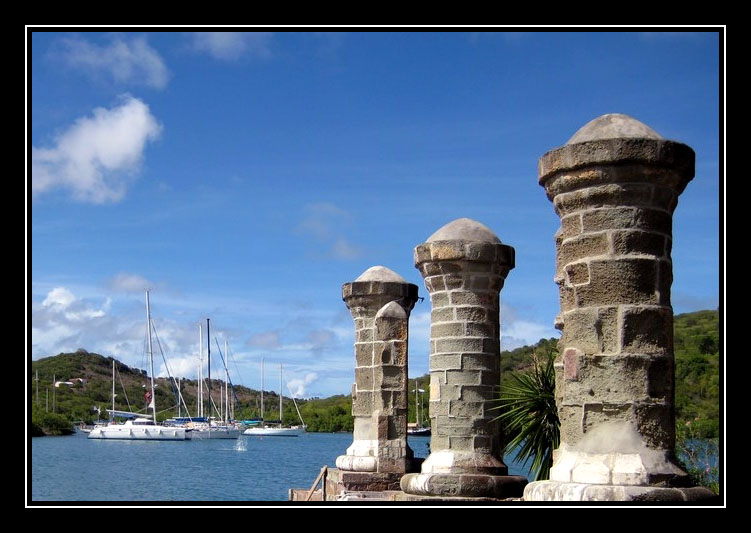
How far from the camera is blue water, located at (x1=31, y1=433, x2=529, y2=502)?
39938 mm

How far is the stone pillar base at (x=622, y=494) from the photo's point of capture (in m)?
6.44

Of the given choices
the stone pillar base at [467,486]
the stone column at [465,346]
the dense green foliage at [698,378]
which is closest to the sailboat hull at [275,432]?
the dense green foliage at [698,378]

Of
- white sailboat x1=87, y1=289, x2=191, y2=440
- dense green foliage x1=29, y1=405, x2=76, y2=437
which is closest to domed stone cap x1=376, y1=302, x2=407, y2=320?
white sailboat x1=87, y1=289, x2=191, y2=440

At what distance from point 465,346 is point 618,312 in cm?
420

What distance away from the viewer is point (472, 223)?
1103cm

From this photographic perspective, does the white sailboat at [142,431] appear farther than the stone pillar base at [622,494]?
Yes

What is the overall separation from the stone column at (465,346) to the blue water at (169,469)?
47.5 ft

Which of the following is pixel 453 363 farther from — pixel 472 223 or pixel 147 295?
pixel 147 295

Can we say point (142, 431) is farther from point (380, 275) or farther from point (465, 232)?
point (465, 232)

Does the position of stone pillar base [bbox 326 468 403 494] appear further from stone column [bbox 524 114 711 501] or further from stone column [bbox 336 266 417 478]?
stone column [bbox 524 114 711 501]

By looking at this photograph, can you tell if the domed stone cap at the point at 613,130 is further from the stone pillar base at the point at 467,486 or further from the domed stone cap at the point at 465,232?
the stone pillar base at the point at 467,486

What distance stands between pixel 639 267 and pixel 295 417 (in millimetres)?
89242

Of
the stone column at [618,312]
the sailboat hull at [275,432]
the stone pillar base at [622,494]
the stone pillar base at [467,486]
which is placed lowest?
the sailboat hull at [275,432]
